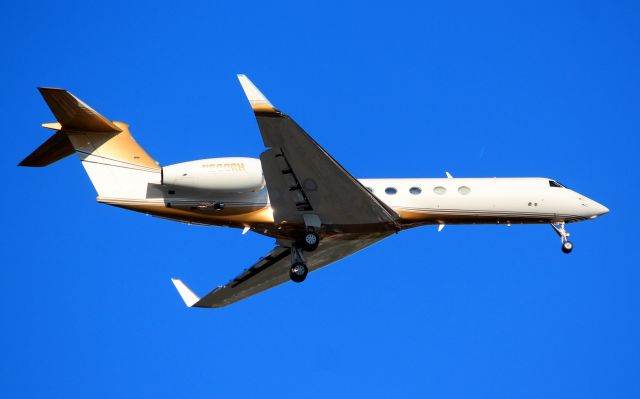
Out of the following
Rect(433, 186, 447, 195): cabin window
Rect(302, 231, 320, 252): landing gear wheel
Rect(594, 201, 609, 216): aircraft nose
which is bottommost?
Rect(302, 231, 320, 252): landing gear wheel

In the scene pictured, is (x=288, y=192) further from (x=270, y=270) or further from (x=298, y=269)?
(x=270, y=270)

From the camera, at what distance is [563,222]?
2566cm

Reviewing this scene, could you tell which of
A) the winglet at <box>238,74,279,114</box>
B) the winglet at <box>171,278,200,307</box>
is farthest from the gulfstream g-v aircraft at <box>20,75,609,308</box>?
the winglet at <box>171,278,200,307</box>

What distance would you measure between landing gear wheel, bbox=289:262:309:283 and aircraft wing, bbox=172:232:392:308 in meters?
1.25

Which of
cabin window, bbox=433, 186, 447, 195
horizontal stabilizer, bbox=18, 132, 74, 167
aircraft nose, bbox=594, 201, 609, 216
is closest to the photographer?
horizontal stabilizer, bbox=18, 132, 74, 167

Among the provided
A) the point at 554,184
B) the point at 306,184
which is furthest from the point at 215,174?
the point at 554,184

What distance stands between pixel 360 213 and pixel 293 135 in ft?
12.0

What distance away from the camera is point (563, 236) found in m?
25.6

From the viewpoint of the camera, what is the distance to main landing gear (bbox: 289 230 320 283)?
23.7 m

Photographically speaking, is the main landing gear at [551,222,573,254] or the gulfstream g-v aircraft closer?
the gulfstream g-v aircraft

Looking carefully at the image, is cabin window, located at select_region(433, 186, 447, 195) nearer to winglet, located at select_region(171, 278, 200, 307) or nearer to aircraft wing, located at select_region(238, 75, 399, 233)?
aircraft wing, located at select_region(238, 75, 399, 233)

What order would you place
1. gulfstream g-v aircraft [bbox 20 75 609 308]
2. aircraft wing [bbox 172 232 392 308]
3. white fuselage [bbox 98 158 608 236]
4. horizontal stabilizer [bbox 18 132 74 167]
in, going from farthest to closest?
aircraft wing [bbox 172 232 392 308] → horizontal stabilizer [bbox 18 132 74 167] → white fuselage [bbox 98 158 608 236] → gulfstream g-v aircraft [bbox 20 75 609 308]

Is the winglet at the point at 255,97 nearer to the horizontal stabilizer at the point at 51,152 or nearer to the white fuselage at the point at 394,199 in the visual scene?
the white fuselage at the point at 394,199

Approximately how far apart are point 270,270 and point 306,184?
5118mm
